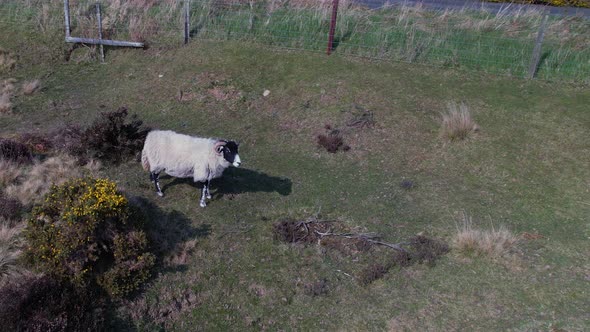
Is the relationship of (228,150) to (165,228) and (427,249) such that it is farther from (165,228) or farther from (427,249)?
(427,249)

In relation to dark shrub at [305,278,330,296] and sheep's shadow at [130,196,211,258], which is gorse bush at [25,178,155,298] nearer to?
sheep's shadow at [130,196,211,258]

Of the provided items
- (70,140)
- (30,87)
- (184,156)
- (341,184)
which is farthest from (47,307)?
(30,87)

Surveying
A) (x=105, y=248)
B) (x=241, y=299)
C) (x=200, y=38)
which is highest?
(x=200, y=38)

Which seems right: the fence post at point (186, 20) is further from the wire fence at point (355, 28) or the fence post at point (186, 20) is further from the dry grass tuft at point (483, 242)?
the dry grass tuft at point (483, 242)

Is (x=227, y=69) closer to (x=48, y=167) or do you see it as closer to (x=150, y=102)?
(x=150, y=102)

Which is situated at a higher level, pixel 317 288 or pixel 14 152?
pixel 14 152

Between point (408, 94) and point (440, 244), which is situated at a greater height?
point (408, 94)

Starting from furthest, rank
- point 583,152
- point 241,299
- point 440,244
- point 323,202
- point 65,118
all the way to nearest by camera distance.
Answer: point 65,118
point 583,152
point 323,202
point 440,244
point 241,299

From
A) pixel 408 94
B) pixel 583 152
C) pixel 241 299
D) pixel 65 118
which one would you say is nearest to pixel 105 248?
pixel 241 299
